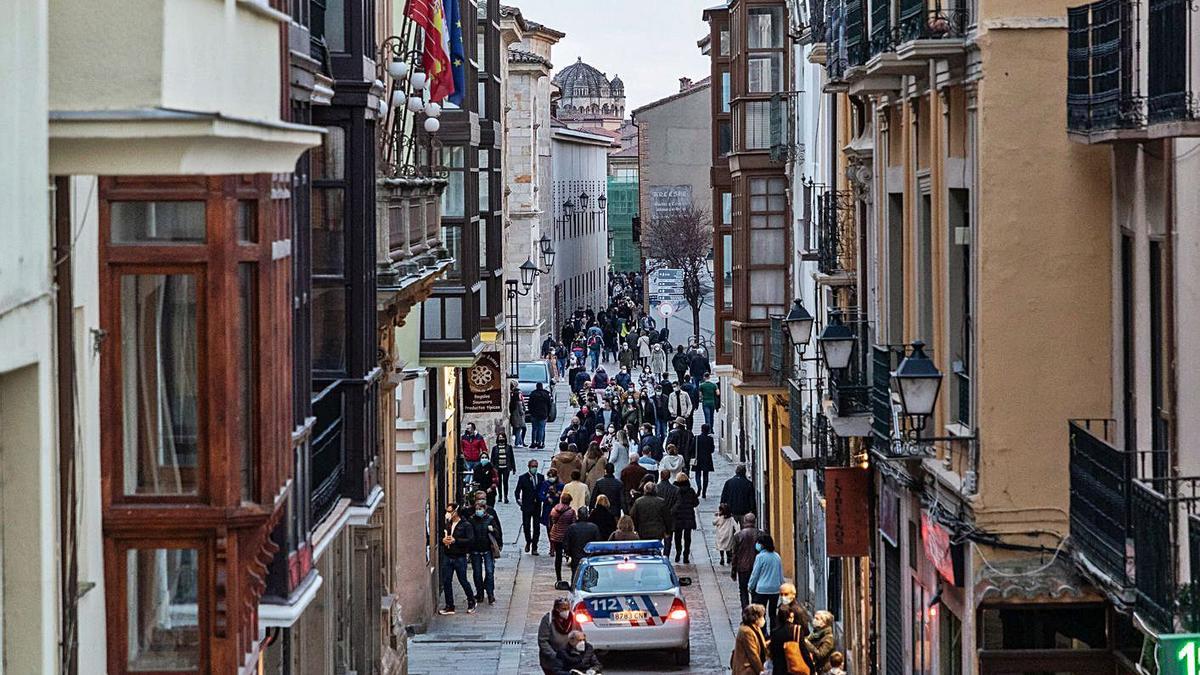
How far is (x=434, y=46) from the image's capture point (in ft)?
78.1

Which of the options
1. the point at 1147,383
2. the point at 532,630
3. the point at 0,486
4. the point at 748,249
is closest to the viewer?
the point at 0,486

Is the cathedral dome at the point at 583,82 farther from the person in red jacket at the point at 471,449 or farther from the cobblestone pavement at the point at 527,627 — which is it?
the cobblestone pavement at the point at 527,627

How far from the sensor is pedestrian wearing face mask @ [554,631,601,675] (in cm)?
2255

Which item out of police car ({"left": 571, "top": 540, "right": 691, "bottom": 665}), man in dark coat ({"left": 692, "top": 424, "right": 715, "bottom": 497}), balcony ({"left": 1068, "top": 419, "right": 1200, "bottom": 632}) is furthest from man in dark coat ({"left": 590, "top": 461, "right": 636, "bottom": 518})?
balcony ({"left": 1068, "top": 419, "right": 1200, "bottom": 632})

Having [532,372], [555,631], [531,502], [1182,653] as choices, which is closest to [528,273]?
[532,372]

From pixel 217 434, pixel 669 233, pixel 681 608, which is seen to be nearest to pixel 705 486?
pixel 681 608

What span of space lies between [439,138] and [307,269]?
60.0ft

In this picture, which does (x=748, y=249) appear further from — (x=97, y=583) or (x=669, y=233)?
(x=669, y=233)

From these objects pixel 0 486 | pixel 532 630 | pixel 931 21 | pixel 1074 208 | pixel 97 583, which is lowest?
pixel 532 630

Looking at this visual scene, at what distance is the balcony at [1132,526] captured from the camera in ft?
37.7

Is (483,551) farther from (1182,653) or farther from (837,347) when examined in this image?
(1182,653)

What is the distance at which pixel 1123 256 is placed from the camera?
14680mm

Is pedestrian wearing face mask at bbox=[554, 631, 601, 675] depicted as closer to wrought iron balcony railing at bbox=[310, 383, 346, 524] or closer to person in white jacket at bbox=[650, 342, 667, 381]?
wrought iron balcony railing at bbox=[310, 383, 346, 524]

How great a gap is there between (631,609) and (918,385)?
1069cm
